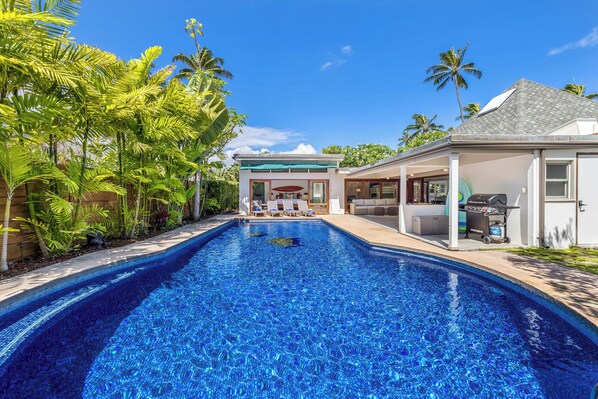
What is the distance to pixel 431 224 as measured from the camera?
1139cm

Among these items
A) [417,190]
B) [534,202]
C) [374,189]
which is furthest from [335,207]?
[534,202]

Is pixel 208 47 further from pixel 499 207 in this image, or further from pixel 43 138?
pixel 499 207

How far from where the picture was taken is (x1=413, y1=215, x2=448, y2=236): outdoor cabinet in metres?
11.3

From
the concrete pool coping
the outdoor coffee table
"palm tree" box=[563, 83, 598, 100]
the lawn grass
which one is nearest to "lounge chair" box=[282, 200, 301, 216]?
the outdoor coffee table

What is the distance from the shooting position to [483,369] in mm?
3439

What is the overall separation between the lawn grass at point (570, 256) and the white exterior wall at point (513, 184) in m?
0.88

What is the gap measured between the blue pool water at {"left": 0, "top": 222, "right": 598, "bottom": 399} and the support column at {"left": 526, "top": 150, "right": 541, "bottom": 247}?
12.8ft

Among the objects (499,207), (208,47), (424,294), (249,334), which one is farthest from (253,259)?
(208,47)

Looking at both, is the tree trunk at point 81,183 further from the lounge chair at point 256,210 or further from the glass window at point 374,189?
the glass window at point 374,189

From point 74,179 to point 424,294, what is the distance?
9609 millimetres

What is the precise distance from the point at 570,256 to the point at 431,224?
439cm

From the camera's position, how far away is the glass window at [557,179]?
892cm

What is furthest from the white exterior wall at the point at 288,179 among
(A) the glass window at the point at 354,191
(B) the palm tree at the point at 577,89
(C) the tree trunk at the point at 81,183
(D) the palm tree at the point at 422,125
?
(D) the palm tree at the point at 422,125

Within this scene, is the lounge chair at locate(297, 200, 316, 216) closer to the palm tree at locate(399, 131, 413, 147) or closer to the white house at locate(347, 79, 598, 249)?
the white house at locate(347, 79, 598, 249)
